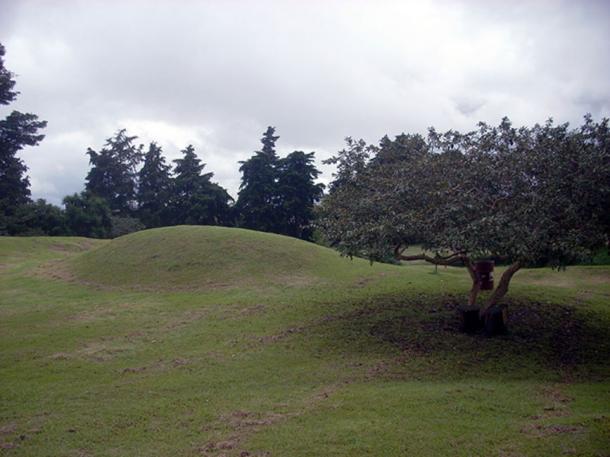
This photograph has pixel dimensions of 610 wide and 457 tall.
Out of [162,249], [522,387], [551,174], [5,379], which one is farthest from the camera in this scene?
[162,249]

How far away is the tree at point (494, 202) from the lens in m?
9.31

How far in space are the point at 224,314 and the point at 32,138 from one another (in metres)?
37.6

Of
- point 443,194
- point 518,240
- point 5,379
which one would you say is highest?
point 443,194

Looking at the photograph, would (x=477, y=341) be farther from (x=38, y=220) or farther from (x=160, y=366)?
(x=38, y=220)

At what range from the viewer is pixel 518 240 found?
29.7 feet

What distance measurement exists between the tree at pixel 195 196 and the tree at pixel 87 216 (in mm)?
6390

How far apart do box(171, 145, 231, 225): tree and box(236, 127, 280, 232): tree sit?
2.59 metres

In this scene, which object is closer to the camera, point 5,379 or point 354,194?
point 5,379

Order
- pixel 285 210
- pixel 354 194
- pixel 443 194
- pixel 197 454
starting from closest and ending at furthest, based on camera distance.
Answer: pixel 197 454 < pixel 443 194 < pixel 354 194 < pixel 285 210

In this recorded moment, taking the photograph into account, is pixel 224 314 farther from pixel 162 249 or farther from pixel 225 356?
pixel 162 249

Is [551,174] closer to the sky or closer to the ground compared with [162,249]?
closer to the sky

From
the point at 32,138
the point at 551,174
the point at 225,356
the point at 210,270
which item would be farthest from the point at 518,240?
the point at 32,138

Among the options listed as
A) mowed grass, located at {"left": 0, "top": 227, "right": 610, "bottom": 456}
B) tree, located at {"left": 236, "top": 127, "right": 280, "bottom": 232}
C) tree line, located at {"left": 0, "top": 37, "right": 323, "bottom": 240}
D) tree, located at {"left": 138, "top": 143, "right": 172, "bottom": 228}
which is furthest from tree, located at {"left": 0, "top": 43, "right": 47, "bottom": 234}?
mowed grass, located at {"left": 0, "top": 227, "right": 610, "bottom": 456}

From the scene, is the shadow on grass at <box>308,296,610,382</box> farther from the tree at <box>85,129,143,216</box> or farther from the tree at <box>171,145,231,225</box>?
the tree at <box>85,129,143,216</box>
